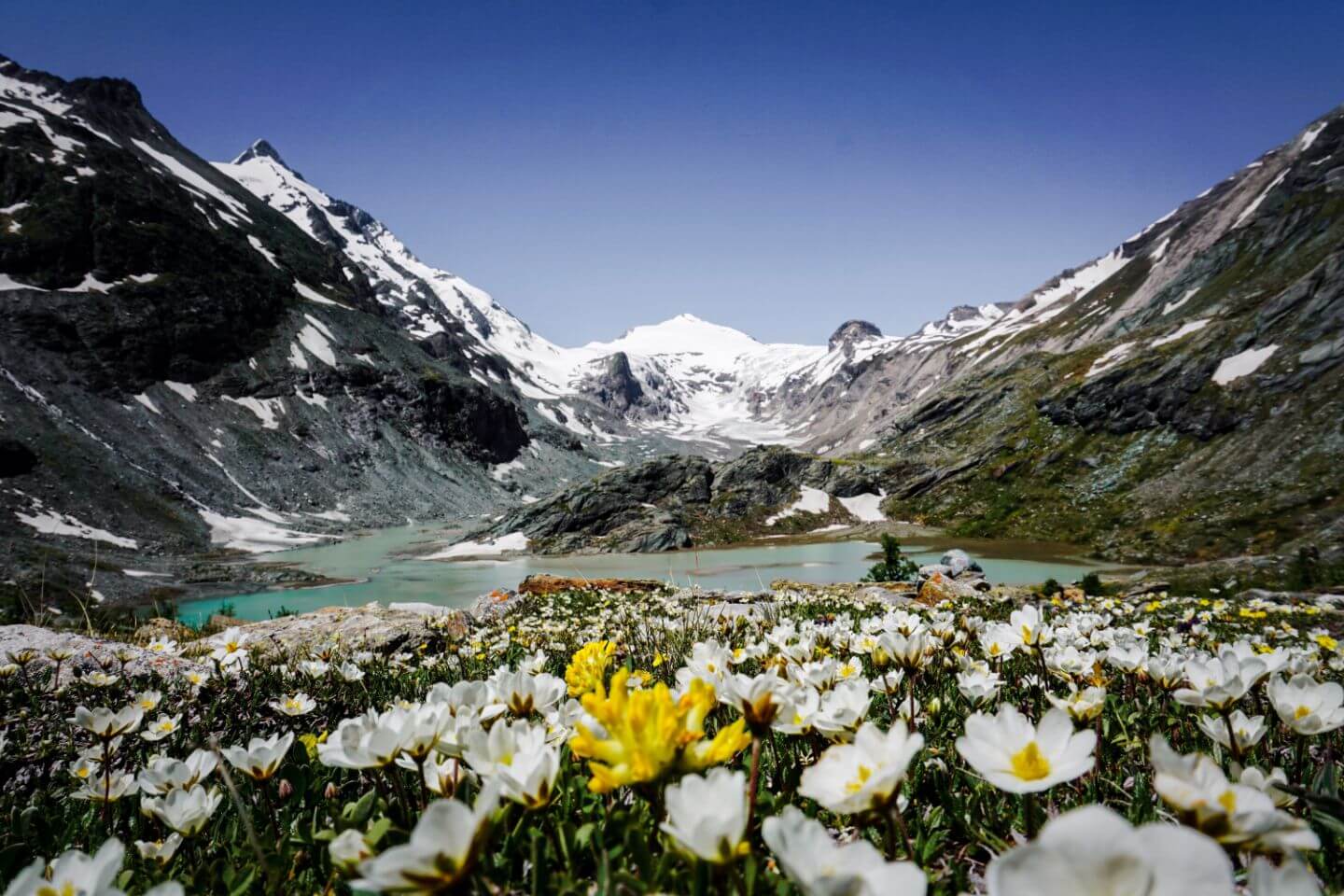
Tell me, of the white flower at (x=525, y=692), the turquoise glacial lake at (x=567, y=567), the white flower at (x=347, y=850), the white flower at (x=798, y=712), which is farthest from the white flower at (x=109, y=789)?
the turquoise glacial lake at (x=567, y=567)

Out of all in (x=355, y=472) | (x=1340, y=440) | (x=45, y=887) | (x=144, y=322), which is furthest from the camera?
(x=355, y=472)

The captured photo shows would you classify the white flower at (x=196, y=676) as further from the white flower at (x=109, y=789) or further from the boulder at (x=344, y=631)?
the white flower at (x=109, y=789)

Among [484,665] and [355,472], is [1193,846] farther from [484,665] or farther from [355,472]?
[355,472]

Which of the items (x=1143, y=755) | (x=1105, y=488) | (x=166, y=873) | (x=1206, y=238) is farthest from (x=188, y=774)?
(x=1206, y=238)

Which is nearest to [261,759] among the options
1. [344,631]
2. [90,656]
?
[90,656]

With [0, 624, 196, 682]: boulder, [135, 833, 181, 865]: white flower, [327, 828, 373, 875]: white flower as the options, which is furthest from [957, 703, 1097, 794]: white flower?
[0, 624, 196, 682]: boulder

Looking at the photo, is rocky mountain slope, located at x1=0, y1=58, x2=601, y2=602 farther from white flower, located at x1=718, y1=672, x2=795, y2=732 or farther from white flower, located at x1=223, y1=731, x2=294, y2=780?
white flower, located at x1=718, y1=672, x2=795, y2=732

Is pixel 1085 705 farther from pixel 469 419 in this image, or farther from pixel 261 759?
pixel 469 419
